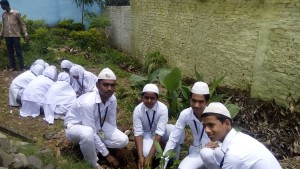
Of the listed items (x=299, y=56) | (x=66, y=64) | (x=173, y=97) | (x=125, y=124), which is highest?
(x=299, y=56)

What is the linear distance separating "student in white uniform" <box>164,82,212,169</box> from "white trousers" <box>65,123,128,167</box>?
2.53ft

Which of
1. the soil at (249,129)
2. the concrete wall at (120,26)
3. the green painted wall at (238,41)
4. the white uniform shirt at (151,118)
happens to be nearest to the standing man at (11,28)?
the soil at (249,129)

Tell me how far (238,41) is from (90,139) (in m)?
3.92

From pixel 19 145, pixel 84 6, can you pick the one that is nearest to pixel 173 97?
pixel 19 145

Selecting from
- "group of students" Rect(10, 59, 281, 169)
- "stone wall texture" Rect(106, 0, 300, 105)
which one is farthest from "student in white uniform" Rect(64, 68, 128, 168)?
"stone wall texture" Rect(106, 0, 300, 105)

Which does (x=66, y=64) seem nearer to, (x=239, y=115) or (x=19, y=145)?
(x=19, y=145)

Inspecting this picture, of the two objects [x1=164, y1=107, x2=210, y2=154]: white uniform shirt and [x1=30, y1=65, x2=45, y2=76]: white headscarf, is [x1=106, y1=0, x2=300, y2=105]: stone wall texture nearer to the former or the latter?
[x1=164, y1=107, x2=210, y2=154]: white uniform shirt

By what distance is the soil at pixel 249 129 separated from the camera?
15.4 ft

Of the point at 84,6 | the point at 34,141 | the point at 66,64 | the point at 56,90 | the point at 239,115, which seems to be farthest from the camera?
the point at 84,6

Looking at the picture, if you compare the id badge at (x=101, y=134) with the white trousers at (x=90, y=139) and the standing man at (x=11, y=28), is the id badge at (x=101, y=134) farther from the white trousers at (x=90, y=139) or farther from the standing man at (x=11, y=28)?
the standing man at (x=11, y=28)

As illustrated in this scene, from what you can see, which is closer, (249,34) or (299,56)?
(299,56)

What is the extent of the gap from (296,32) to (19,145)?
4614 millimetres

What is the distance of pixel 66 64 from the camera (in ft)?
23.0

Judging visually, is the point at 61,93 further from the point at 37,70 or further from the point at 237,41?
the point at 237,41
